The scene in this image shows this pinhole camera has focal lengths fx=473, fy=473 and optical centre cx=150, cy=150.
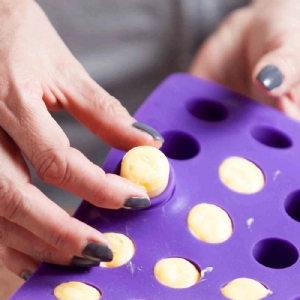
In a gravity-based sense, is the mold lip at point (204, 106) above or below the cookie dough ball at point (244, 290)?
above

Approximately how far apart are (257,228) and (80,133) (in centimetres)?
52

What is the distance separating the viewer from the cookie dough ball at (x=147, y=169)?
50 centimetres

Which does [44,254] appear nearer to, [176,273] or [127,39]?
[176,273]

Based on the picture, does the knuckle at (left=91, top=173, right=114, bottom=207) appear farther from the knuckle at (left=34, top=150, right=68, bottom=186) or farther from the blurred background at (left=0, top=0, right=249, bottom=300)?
the blurred background at (left=0, top=0, right=249, bottom=300)

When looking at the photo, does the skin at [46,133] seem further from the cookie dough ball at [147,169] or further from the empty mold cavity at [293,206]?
the empty mold cavity at [293,206]

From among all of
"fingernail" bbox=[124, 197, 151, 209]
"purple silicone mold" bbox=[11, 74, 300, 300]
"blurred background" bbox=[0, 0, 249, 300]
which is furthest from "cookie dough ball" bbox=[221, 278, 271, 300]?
"blurred background" bbox=[0, 0, 249, 300]

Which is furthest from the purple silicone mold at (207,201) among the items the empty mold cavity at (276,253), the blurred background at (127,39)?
the blurred background at (127,39)

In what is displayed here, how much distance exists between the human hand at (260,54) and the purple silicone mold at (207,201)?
5 cm

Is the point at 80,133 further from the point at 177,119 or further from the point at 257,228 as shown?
the point at 257,228

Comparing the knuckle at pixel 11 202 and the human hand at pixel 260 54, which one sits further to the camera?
the human hand at pixel 260 54

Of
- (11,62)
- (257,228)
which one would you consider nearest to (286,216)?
(257,228)

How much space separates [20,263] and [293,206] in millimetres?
334

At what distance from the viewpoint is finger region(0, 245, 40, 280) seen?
56 cm

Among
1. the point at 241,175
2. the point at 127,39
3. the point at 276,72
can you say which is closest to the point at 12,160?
the point at 241,175
